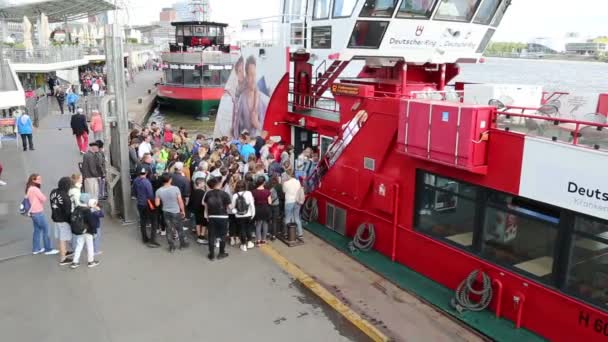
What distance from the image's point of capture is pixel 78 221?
777cm

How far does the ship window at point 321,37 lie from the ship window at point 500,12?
393 centimetres

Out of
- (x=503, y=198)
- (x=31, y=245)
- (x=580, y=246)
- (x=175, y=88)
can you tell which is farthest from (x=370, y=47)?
(x=175, y=88)

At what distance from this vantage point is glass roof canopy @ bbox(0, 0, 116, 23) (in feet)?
143

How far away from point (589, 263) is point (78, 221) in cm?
721

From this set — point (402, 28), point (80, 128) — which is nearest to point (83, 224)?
point (402, 28)

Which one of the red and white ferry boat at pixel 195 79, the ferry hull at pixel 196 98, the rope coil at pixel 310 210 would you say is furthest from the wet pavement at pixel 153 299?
the red and white ferry boat at pixel 195 79

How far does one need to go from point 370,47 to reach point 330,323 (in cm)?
636

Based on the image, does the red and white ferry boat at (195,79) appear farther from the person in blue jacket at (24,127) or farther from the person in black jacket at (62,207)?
the person in black jacket at (62,207)

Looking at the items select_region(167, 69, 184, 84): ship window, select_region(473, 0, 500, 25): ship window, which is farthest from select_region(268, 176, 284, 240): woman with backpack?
select_region(167, 69, 184, 84): ship window

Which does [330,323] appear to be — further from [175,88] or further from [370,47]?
[175,88]

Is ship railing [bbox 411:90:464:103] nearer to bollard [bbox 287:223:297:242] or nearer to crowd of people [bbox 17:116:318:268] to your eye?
crowd of people [bbox 17:116:318:268]

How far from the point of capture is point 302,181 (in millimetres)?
10805

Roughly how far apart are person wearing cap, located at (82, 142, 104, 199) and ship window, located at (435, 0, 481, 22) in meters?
7.90

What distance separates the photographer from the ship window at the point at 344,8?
413 inches
